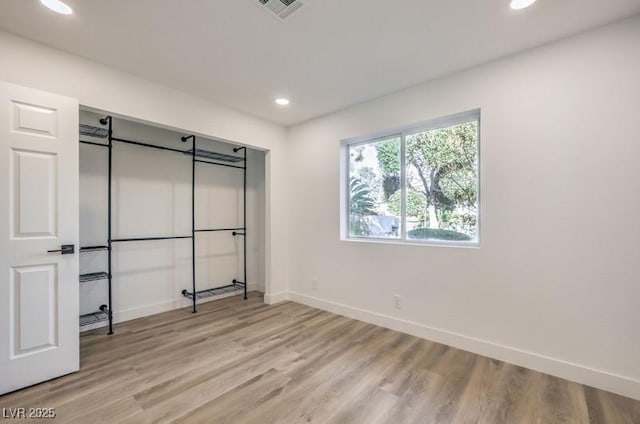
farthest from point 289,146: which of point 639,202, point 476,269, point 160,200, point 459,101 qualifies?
point 639,202

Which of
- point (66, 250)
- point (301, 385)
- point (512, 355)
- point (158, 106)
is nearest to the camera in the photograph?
point (301, 385)

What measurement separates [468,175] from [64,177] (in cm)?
348

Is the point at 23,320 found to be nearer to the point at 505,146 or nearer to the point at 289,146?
the point at 289,146

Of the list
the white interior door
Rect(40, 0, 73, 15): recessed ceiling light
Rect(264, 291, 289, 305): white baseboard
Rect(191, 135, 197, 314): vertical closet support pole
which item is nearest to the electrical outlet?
Rect(264, 291, 289, 305): white baseboard

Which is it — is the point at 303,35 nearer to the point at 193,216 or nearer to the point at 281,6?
the point at 281,6

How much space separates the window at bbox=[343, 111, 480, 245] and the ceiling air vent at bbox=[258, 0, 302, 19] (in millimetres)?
1771

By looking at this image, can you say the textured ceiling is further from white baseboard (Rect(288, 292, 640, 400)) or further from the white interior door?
white baseboard (Rect(288, 292, 640, 400))

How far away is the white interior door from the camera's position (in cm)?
202

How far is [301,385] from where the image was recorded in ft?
→ 6.95

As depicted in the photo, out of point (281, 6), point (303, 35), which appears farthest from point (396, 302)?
point (281, 6)

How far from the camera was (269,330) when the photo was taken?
3133mm

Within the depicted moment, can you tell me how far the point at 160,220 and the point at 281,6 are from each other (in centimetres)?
294

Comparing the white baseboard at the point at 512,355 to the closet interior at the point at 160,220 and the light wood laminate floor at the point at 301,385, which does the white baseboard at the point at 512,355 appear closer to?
the light wood laminate floor at the point at 301,385

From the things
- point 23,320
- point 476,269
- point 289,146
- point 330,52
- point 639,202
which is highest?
point 330,52
